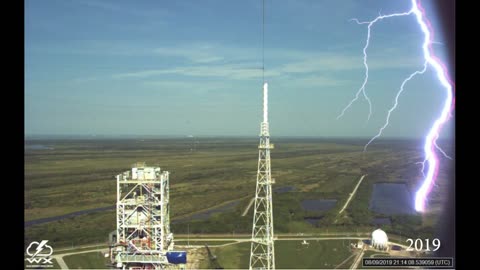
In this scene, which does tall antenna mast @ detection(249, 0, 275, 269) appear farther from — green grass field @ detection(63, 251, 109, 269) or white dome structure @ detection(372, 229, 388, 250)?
green grass field @ detection(63, 251, 109, 269)

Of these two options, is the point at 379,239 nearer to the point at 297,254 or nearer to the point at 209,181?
the point at 297,254

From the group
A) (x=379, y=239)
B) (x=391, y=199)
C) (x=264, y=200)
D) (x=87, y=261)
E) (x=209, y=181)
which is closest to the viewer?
(x=264, y=200)

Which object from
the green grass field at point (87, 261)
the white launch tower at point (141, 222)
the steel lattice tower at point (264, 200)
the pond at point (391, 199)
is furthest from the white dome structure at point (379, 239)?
the green grass field at point (87, 261)

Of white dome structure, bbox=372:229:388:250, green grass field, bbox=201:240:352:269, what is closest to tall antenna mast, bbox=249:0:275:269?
green grass field, bbox=201:240:352:269

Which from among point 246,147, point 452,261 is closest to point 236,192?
point 246,147

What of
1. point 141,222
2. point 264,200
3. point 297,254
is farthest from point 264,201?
point 297,254

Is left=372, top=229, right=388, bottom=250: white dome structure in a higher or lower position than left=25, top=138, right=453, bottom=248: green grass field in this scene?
lower
